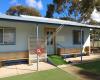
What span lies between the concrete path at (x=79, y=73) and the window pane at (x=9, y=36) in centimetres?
436

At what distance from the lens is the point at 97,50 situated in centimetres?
2641

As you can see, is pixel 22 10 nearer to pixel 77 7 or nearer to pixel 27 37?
pixel 77 7

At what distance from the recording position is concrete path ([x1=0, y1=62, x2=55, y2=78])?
13.2 m

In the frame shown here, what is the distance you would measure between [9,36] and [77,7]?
23007mm

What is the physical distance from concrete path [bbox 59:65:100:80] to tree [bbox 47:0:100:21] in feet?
74.0

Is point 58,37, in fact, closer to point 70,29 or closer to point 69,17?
point 70,29

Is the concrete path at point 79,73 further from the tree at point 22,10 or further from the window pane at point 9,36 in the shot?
the tree at point 22,10

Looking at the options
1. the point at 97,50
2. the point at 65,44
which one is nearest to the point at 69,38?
the point at 65,44

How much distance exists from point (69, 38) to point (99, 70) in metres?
7.04

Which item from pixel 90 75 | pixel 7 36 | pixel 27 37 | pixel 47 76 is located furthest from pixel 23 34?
pixel 90 75

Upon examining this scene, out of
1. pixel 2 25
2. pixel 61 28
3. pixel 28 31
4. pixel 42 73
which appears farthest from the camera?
pixel 61 28

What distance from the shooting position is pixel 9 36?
16.6 metres

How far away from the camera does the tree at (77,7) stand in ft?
120

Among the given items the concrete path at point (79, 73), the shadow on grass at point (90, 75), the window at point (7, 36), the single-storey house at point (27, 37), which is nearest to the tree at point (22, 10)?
the single-storey house at point (27, 37)
